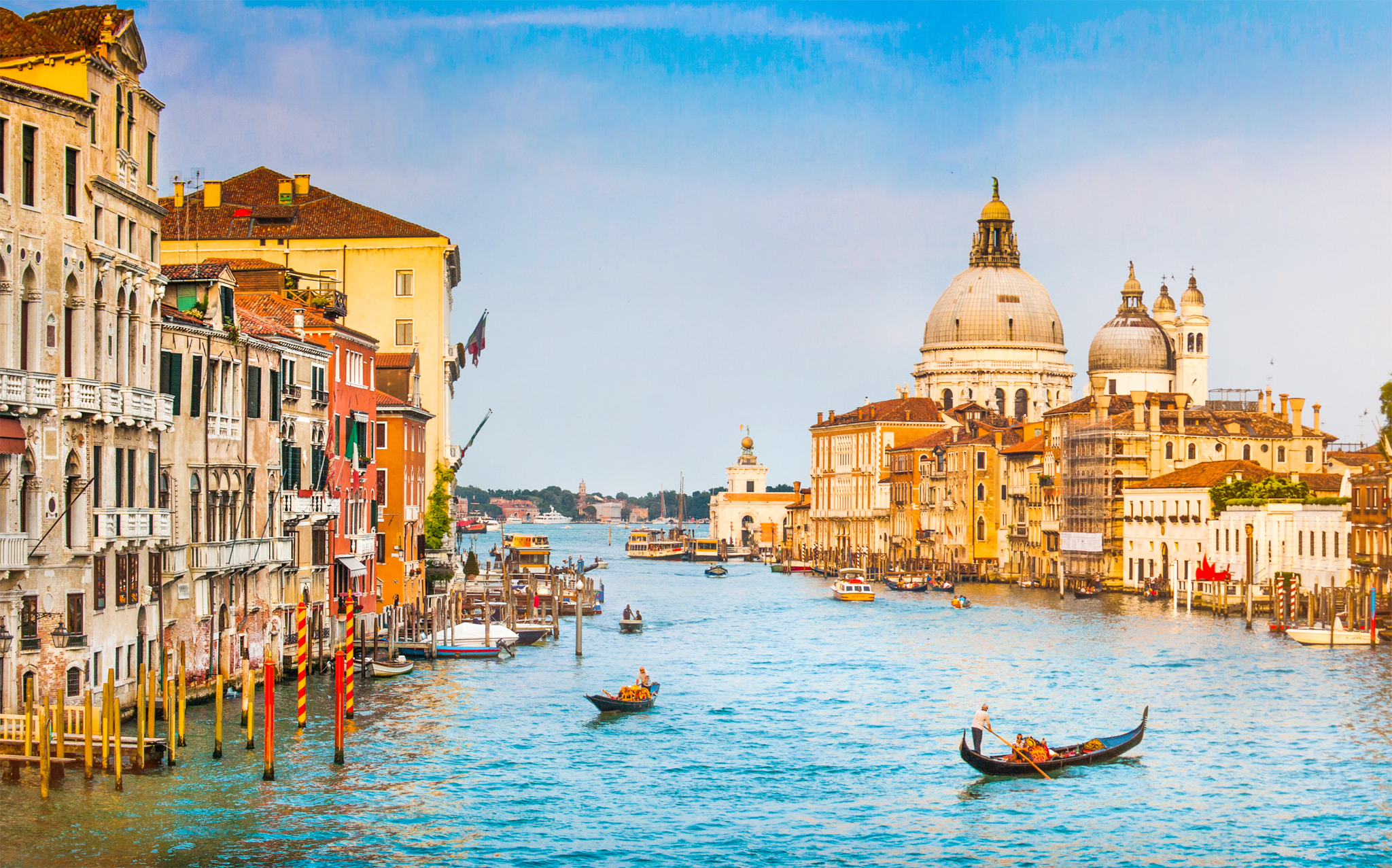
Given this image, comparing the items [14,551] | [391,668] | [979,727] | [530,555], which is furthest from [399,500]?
[530,555]

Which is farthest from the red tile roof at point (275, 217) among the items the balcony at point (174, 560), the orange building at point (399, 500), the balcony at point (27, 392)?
the balcony at point (27, 392)

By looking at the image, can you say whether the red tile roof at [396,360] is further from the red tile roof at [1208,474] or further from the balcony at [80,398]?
the red tile roof at [1208,474]

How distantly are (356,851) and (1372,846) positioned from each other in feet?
43.5

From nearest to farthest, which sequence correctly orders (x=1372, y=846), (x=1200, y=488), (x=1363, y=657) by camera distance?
(x=1372, y=846)
(x=1363, y=657)
(x=1200, y=488)

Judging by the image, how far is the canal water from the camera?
24609 millimetres

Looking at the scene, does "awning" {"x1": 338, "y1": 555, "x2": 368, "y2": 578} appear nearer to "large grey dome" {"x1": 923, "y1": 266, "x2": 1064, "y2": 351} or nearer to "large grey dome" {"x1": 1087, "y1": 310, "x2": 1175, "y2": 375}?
"large grey dome" {"x1": 1087, "y1": 310, "x2": 1175, "y2": 375}

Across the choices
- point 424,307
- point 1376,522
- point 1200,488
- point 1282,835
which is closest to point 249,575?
point 1282,835

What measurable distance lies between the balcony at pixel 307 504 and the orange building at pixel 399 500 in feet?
25.2

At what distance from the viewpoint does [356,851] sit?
23.9 meters

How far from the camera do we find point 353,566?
43562 millimetres

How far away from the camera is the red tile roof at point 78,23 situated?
2656cm

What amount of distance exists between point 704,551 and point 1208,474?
77.0 meters

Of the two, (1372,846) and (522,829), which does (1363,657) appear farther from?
(522,829)


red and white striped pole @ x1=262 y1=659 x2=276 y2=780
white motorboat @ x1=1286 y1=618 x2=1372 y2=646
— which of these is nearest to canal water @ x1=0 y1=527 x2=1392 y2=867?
red and white striped pole @ x1=262 y1=659 x2=276 y2=780
